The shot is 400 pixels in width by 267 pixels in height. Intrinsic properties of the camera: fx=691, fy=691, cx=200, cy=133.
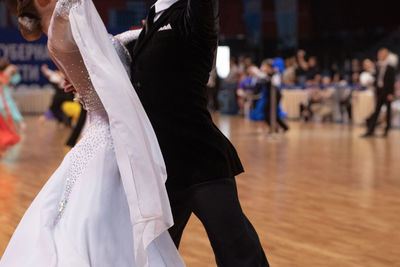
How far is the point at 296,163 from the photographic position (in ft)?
Result: 26.5

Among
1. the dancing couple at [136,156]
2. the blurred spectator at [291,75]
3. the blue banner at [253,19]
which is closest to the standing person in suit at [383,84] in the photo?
the blurred spectator at [291,75]

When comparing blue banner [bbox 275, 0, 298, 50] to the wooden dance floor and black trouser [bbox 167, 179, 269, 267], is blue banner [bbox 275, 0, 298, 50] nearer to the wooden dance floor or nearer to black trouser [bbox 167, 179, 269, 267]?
the wooden dance floor

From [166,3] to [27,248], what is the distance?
2.77 ft

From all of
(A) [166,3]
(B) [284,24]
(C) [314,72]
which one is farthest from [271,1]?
(A) [166,3]

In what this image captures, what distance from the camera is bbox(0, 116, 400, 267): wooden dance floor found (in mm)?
3799

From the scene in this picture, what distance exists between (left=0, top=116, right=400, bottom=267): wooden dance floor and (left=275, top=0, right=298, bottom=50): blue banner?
11098 mm

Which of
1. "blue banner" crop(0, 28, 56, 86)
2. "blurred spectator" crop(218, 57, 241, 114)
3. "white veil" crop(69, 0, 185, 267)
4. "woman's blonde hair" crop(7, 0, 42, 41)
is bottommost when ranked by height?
"blurred spectator" crop(218, 57, 241, 114)

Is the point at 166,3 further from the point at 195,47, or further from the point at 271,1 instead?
the point at 271,1

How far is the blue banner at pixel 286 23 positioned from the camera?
2159 cm

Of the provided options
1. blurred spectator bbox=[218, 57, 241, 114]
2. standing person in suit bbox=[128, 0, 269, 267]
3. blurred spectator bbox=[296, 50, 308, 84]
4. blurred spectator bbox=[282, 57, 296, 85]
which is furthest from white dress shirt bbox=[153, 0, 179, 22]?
blurred spectator bbox=[218, 57, 241, 114]

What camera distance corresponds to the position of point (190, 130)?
2.07 m

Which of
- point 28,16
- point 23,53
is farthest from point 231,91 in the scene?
point 28,16

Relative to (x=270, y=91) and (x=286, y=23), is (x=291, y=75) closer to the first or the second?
(x=286, y=23)

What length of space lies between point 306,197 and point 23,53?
15368mm
